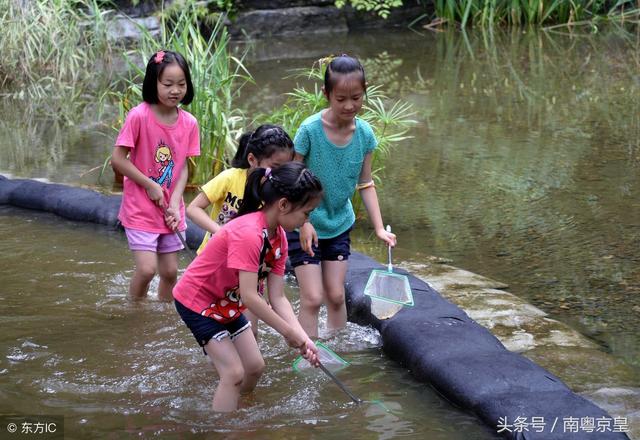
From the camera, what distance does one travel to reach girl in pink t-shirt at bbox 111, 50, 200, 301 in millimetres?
3939

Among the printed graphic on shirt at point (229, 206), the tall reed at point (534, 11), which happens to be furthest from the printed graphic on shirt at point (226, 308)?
the tall reed at point (534, 11)

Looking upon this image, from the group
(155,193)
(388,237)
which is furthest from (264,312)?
(155,193)

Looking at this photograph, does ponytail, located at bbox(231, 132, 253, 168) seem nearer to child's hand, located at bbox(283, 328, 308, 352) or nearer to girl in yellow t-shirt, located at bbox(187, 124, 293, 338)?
girl in yellow t-shirt, located at bbox(187, 124, 293, 338)

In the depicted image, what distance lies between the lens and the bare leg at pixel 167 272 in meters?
4.25

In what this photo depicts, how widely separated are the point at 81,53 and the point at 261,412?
662 centimetres

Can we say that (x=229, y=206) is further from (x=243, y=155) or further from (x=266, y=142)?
(x=266, y=142)

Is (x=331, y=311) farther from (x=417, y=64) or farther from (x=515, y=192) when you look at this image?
(x=417, y=64)

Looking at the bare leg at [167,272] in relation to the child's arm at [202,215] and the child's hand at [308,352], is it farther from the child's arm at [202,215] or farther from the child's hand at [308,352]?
the child's hand at [308,352]

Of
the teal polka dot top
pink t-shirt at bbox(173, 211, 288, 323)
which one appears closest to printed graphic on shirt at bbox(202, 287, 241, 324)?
pink t-shirt at bbox(173, 211, 288, 323)

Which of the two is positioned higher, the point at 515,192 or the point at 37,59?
the point at 37,59

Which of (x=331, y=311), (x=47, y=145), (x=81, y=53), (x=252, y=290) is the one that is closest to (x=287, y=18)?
(x=81, y=53)

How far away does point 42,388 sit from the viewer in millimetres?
3479

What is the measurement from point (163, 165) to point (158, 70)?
432 mm

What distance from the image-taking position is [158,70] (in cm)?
390
